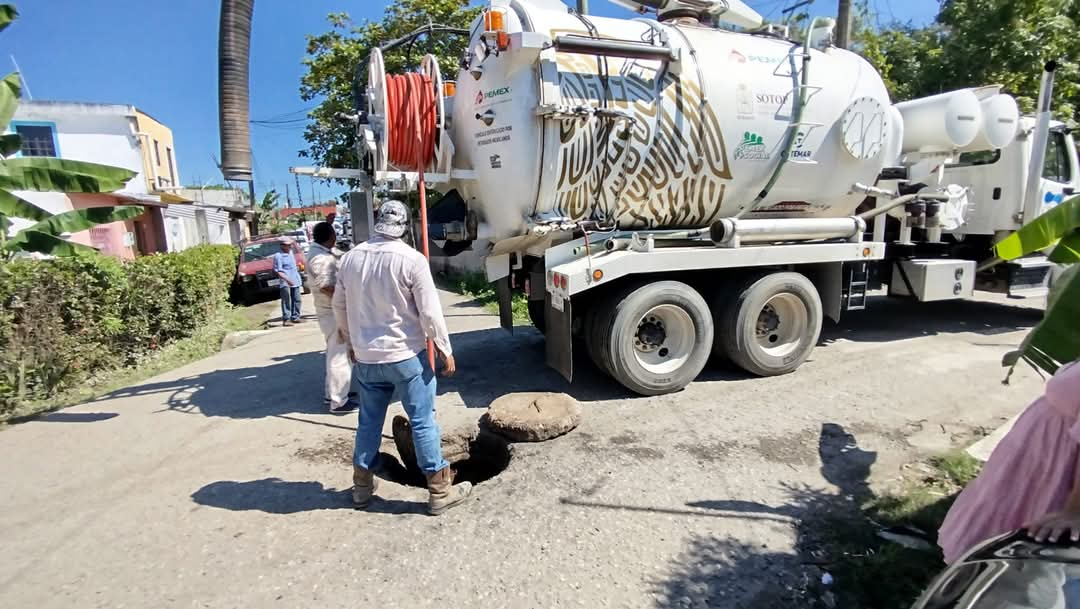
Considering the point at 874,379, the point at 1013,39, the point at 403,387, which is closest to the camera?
the point at 403,387

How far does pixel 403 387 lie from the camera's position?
3.56 m

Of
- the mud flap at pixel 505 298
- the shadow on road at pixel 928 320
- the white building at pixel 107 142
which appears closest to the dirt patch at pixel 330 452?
the mud flap at pixel 505 298

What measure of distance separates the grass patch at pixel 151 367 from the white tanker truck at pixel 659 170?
3.69 meters

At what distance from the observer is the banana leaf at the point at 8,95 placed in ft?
19.1

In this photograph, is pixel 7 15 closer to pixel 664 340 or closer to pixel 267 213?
pixel 664 340

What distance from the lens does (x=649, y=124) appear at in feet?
17.1

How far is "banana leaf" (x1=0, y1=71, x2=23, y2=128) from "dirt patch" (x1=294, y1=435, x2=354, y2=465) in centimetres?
473

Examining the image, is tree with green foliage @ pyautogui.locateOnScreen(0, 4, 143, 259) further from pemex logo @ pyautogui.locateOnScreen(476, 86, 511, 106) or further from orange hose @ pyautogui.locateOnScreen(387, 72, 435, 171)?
pemex logo @ pyautogui.locateOnScreen(476, 86, 511, 106)

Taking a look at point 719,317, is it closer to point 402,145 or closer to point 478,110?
point 478,110

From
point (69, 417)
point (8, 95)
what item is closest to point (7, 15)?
point (8, 95)

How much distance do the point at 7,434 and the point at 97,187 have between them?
246 centimetres

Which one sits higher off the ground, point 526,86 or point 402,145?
point 526,86

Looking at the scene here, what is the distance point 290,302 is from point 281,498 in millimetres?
7939

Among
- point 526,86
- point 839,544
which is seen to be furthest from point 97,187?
point 839,544
